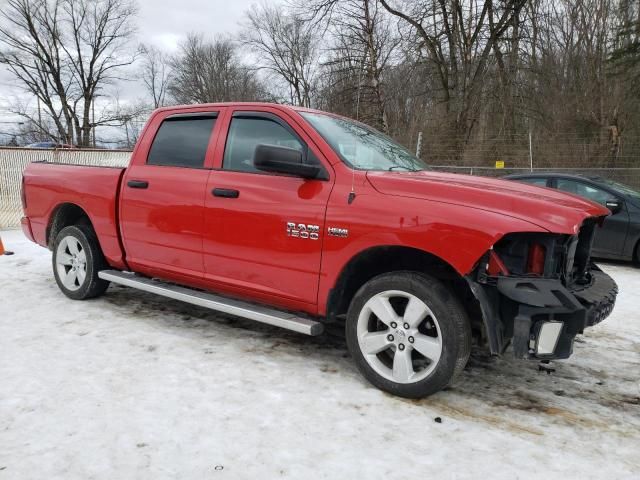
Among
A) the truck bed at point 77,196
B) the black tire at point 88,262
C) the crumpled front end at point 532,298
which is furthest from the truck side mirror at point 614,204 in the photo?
the black tire at point 88,262

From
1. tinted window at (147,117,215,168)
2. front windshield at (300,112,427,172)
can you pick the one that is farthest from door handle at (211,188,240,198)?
front windshield at (300,112,427,172)

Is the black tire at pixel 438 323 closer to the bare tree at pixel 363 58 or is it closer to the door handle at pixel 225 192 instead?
the door handle at pixel 225 192

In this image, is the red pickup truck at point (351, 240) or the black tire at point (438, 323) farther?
the black tire at point (438, 323)

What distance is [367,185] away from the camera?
3.28 metres

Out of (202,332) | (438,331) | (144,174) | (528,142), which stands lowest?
(202,332)

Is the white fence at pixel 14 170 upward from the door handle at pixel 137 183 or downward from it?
downward

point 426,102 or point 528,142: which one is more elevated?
point 426,102

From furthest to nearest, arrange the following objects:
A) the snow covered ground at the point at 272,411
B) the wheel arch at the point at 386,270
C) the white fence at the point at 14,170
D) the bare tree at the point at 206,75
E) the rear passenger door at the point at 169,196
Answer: the bare tree at the point at 206,75, the white fence at the point at 14,170, the rear passenger door at the point at 169,196, the wheel arch at the point at 386,270, the snow covered ground at the point at 272,411

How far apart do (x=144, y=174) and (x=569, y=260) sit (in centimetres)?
337

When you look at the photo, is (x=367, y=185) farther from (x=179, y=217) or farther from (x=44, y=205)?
(x=44, y=205)

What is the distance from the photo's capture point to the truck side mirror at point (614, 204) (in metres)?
7.25

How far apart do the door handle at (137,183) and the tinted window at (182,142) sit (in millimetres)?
207

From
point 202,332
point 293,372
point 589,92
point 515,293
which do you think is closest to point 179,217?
point 202,332

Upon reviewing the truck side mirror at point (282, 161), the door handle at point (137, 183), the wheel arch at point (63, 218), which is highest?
the truck side mirror at point (282, 161)
